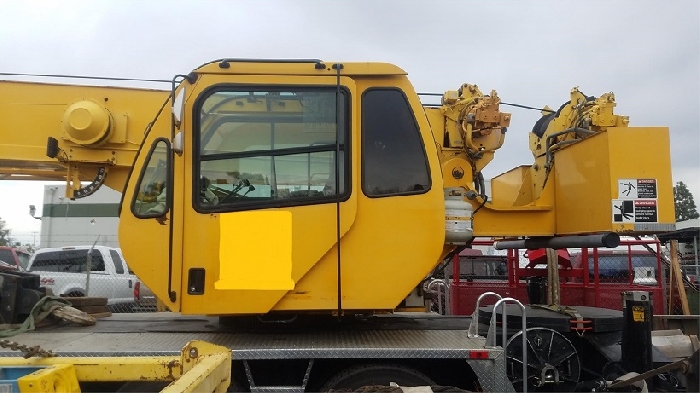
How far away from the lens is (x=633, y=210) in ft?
13.8

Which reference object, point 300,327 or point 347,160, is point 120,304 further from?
point 347,160

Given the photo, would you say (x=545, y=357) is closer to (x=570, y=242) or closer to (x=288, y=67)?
(x=570, y=242)

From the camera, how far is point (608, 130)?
4.24 metres

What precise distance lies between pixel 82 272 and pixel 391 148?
11.4 m

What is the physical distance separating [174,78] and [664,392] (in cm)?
449

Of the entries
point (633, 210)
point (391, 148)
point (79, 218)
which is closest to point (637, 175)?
point (633, 210)

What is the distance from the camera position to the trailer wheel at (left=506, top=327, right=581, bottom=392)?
4.37 m

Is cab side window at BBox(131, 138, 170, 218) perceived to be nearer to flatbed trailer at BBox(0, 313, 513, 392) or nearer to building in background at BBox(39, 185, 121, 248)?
flatbed trailer at BBox(0, 313, 513, 392)

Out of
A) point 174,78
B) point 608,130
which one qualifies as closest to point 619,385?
point 608,130

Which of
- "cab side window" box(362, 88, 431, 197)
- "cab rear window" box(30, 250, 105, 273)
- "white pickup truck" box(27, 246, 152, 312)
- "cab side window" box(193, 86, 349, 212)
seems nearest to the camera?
"cab side window" box(193, 86, 349, 212)

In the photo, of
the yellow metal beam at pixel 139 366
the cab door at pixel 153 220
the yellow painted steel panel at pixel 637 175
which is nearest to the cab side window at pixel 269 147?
the cab door at pixel 153 220

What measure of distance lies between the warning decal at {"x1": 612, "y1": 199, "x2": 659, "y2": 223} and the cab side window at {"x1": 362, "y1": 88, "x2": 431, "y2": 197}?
4.74 feet

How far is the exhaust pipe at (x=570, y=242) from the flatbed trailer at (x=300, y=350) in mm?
1193

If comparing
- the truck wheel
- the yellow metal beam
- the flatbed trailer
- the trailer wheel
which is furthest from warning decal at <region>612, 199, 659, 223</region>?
the yellow metal beam
